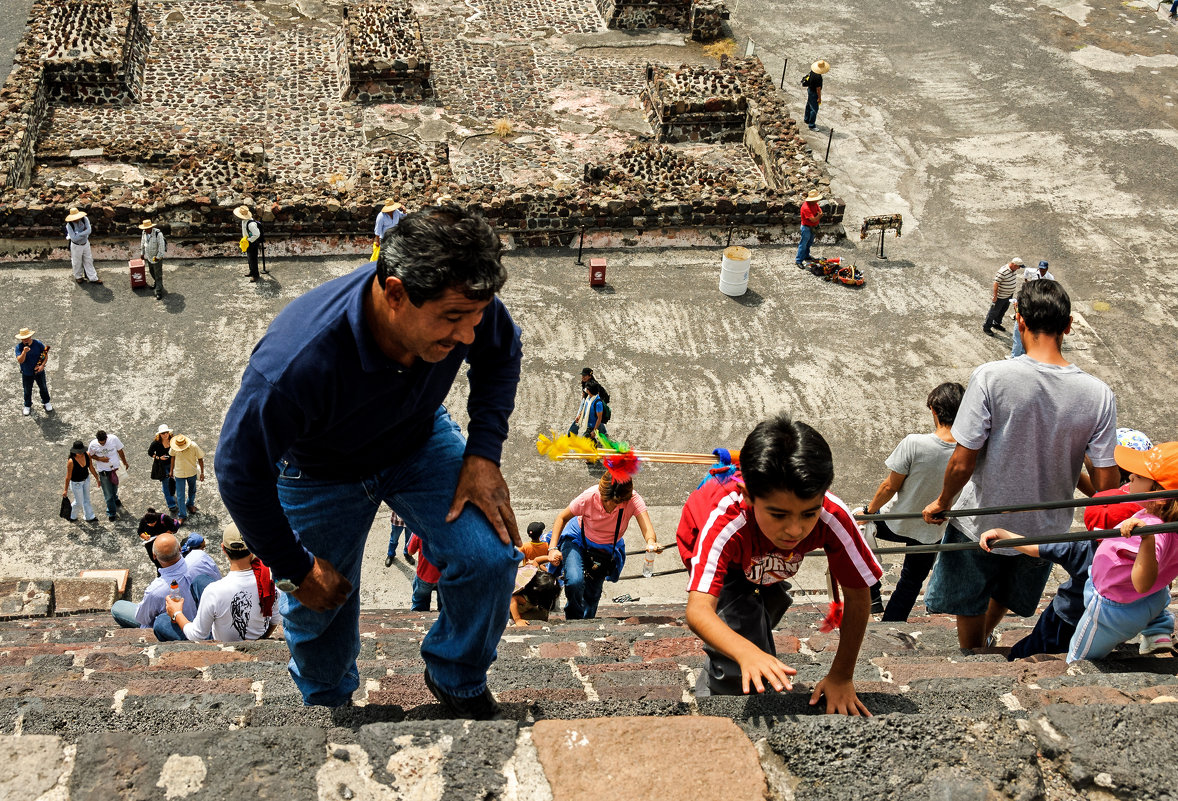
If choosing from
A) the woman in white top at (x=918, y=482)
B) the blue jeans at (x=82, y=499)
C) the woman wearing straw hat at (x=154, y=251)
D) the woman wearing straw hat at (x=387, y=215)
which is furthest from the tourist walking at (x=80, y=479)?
the woman in white top at (x=918, y=482)

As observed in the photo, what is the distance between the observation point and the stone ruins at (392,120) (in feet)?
49.5

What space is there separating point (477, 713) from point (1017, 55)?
69.6 feet

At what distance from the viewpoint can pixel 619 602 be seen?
31.4ft

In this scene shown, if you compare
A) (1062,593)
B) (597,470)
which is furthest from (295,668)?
(597,470)

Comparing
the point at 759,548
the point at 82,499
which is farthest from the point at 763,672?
the point at 82,499

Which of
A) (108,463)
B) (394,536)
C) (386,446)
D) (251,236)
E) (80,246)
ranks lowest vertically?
(394,536)

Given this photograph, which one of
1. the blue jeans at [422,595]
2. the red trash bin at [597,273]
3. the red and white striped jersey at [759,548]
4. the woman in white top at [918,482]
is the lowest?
the blue jeans at [422,595]

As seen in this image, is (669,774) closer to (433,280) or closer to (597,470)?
(433,280)

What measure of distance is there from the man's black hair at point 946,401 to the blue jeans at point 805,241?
8240 mm

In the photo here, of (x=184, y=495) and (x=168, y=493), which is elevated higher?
(x=168, y=493)

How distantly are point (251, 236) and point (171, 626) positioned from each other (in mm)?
7706

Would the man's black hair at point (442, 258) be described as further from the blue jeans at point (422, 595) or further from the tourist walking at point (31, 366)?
the tourist walking at point (31, 366)

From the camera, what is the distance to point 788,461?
3.39 metres

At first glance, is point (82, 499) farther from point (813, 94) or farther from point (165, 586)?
point (813, 94)
